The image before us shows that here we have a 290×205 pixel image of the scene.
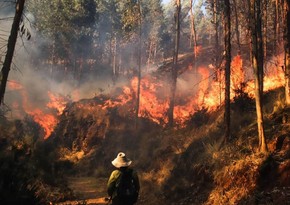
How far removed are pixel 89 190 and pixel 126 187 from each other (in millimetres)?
9356

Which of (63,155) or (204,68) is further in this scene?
(204,68)

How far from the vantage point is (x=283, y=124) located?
10.4 meters

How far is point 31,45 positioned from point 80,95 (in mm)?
14565

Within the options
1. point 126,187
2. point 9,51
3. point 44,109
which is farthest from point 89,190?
point 44,109

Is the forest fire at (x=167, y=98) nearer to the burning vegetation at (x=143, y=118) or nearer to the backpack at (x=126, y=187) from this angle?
the burning vegetation at (x=143, y=118)

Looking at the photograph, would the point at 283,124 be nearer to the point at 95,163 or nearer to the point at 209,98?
the point at 209,98

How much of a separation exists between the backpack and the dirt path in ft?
16.3

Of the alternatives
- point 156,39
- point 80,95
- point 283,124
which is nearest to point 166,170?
point 283,124

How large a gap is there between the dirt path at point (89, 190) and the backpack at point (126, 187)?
196 inches

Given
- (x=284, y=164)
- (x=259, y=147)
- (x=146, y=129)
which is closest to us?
(x=284, y=164)

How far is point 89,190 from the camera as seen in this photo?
49.5 feet

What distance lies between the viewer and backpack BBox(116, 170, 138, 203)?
627cm

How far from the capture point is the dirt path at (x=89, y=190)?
12.4 meters

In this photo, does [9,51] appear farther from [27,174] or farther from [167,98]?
[167,98]
